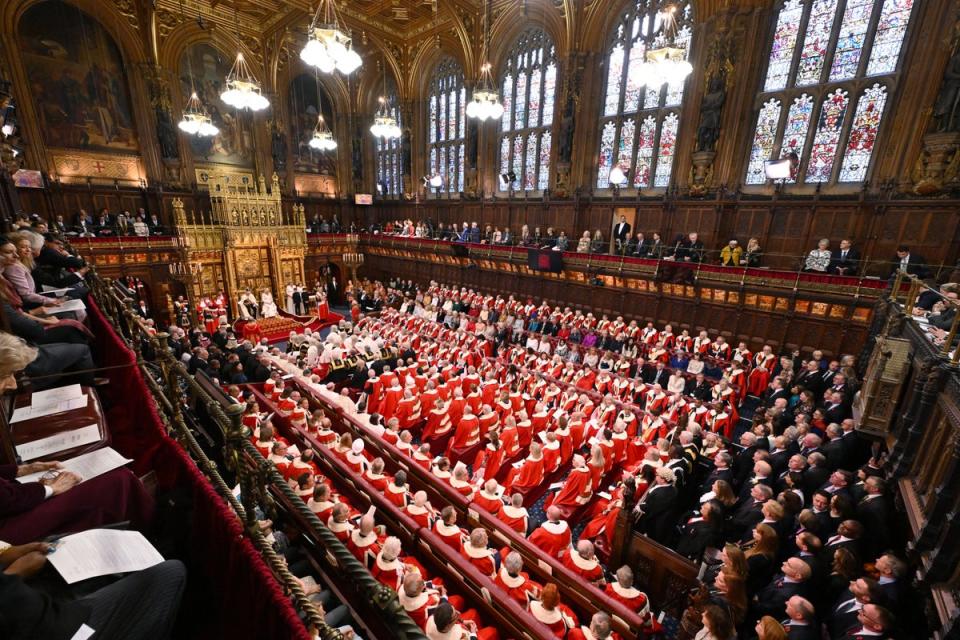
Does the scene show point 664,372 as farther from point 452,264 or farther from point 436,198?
point 436,198

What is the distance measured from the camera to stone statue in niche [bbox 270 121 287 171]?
22.6 metres

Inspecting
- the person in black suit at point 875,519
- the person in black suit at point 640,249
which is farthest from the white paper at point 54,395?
the person in black suit at point 640,249

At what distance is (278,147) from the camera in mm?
22875

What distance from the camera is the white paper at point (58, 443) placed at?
2.55m

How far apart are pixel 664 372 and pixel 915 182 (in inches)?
336

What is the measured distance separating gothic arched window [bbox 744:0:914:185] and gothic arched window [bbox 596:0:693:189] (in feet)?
9.54

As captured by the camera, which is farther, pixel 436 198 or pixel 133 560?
pixel 436 198

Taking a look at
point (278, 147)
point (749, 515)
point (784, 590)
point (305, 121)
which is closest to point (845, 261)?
point (749, 515)

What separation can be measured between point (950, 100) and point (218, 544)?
668 inches

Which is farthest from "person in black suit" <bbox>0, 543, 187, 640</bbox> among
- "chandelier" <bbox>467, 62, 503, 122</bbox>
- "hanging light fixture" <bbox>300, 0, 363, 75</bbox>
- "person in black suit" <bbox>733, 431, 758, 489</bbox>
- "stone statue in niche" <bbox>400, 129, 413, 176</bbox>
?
"stone statue in niche" <bbox>400, 129, 413, 176</bbox>

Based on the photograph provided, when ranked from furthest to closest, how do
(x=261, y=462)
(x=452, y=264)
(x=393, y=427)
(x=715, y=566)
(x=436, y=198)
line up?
(x=436, y=198)
(x=452, y=264)
(x=393, y=427)
(x=715, y=566)
(x=261, y=462)

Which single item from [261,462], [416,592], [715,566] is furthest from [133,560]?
[715,566]

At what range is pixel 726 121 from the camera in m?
13.4

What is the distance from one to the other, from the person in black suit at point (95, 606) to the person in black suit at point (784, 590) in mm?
5358
